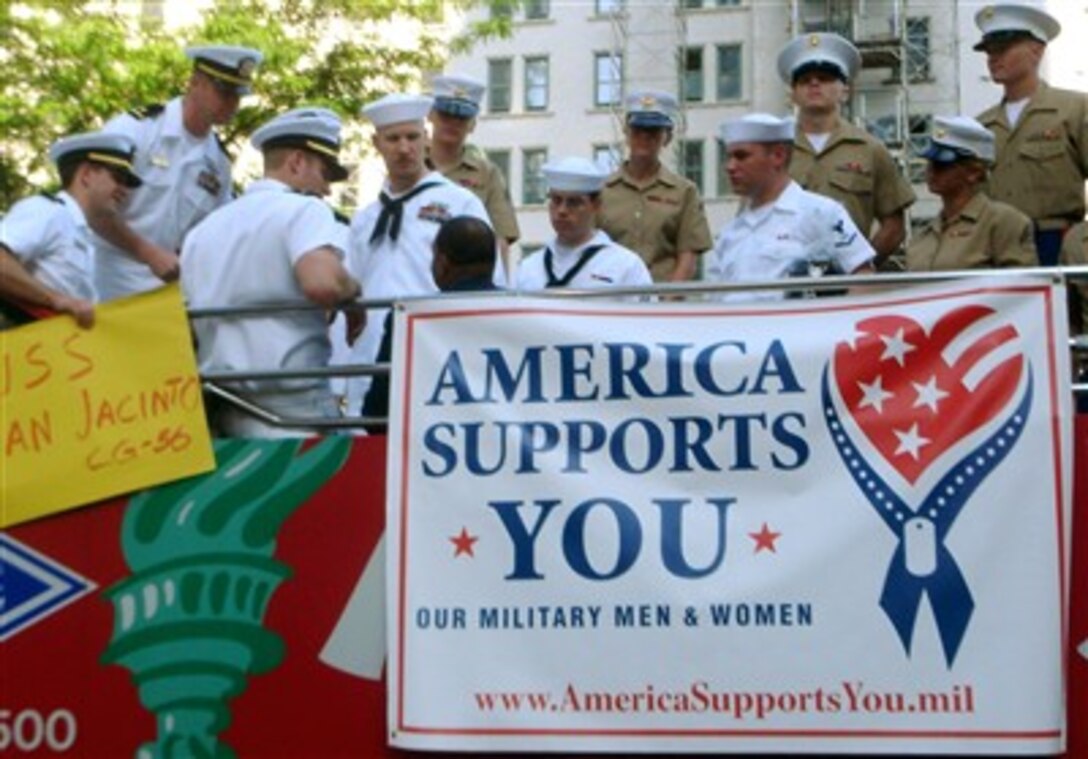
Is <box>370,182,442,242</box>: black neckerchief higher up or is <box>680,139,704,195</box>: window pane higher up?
<box>680,139,704,195</box>: window pane

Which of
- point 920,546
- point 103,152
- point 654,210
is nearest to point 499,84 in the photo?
point 654,210

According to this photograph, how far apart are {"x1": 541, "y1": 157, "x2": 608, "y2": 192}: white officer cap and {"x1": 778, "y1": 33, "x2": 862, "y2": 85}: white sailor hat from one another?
35.7 inches

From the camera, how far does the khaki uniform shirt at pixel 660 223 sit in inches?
308

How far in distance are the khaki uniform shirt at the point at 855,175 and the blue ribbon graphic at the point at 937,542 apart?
9.04 ft

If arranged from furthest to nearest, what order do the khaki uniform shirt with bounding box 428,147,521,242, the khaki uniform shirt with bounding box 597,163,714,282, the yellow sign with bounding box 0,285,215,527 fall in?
the khaki uniform shirt with bounding box 428,147,521,242 → the khaki uniform shirt with bounding box 597,163,714,282 → the yellow sign with bounding box 0,285,215,527

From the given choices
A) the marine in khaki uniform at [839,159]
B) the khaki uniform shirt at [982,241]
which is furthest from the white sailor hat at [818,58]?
the khaki uniform shirt at [982,241]

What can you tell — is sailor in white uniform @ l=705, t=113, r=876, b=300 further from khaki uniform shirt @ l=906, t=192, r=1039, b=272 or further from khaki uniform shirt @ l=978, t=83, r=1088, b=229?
khaki uniform shirt @ l=978, t=83, r=1088, b=229

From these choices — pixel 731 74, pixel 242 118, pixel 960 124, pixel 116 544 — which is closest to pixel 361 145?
pixel 242 118

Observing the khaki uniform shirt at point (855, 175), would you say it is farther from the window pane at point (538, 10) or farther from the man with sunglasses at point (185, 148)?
the window pane at point (538, 10)

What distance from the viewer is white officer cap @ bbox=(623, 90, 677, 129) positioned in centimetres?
790

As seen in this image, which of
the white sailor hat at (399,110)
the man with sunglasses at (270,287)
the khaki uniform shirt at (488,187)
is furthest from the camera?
the khaki uniform shirt at (488,187)

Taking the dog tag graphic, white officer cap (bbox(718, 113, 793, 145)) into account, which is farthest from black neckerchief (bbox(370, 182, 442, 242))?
the dog tag graphic

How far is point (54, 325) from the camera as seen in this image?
5.54m

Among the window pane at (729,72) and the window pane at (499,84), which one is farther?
the window pane at (499,84)
